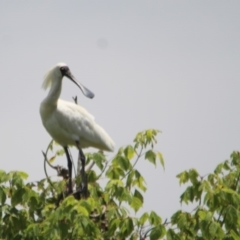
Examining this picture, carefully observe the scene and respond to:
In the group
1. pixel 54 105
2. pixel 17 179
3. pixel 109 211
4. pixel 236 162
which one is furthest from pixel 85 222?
pixel 54 105

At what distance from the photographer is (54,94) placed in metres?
15.5

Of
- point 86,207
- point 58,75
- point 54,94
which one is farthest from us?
point 58,75

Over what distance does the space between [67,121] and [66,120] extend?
2 centimetres

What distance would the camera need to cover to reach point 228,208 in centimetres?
1170

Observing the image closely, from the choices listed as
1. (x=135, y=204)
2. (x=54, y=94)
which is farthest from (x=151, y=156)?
(x=54, y=94)

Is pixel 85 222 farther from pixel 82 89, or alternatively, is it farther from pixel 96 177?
pixel 82 89

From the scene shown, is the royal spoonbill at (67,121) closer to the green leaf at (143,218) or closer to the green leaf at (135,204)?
the green leaf at (135,204)

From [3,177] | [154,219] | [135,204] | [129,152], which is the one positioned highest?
[129,152]

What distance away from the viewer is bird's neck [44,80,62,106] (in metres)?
15.4

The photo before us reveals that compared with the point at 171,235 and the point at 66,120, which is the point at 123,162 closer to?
the point at 171,235

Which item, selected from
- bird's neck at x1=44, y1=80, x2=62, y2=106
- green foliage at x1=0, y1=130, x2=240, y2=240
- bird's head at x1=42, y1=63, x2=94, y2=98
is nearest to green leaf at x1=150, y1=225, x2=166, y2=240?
green foliage at x1=0, y1=130, x2=240, y2=240

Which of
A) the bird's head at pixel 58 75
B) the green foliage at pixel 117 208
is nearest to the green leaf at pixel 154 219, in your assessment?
the green foliage at pixel 117 208

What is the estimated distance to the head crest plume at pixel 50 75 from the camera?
15.8 metres

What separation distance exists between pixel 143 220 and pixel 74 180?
9.30ft
